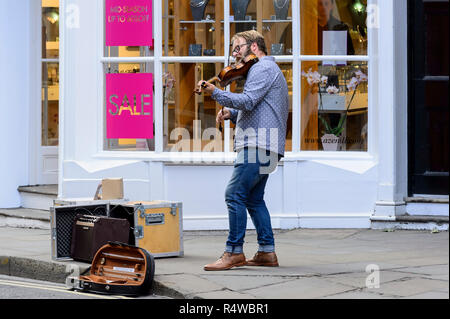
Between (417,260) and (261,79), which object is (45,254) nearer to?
(261,79)

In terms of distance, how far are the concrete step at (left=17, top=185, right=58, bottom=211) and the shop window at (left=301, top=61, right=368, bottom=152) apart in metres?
3.39

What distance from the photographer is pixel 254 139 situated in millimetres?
7492

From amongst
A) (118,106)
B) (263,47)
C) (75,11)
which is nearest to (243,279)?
(263,47)

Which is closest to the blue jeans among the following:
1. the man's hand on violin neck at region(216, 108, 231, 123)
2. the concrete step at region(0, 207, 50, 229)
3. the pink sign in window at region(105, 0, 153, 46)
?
the man's hand on violin neck at region(216, 108, 231, 123)

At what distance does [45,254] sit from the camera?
8.60 metres

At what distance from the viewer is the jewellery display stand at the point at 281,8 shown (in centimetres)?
1042

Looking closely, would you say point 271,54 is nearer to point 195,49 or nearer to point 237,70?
point 195,49

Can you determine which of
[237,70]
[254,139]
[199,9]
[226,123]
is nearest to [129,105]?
[226,123]

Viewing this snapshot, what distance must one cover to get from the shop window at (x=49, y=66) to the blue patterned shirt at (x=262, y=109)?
17.9 feet

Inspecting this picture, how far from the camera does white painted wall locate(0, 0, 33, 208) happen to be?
11766mm

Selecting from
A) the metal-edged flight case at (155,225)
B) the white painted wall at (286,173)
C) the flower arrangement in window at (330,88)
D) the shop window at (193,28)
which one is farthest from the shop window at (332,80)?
the metal-edged flight case at (155,225)

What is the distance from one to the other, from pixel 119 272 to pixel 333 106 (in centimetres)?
411
